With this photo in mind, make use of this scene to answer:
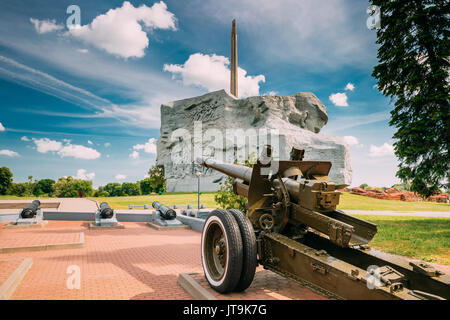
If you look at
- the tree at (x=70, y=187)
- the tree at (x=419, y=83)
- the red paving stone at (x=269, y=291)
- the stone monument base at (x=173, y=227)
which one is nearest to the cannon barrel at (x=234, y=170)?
the red paving stone at (x=269, y=291)

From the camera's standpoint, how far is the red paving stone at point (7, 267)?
4.86m

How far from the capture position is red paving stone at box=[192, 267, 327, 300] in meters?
4.11

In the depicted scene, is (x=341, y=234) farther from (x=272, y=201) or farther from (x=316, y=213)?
(x=272, y=201)

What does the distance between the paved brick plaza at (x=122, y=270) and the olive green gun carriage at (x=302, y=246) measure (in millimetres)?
597

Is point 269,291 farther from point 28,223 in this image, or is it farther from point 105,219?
point 28,223

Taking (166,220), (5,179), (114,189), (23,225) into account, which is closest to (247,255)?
(166,220)

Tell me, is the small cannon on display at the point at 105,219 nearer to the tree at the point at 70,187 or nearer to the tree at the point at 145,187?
the tree at the point at 70,187

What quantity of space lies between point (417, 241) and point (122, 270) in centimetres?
910

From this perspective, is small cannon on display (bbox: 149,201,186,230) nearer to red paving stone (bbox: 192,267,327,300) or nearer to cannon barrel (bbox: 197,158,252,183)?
cannon barrel (bbox: 197,158,252,183)

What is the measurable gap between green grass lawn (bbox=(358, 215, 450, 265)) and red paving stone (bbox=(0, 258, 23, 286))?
29.1 feet

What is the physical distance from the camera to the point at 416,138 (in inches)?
469
